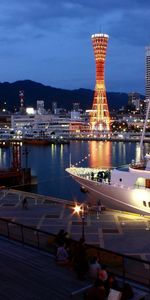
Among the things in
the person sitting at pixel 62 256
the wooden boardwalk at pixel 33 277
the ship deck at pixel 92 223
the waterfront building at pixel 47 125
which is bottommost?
the ship deck at pixel 92 223

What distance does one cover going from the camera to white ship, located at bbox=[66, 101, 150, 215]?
845 inches

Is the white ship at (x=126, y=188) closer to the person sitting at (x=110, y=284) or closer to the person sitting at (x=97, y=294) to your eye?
the person sitting at (x=110, y=284)

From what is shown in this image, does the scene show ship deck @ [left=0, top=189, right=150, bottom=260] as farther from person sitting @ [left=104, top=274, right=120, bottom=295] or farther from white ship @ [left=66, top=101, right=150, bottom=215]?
person sitting @ [left=104, top=274, right=120, bottom=295]

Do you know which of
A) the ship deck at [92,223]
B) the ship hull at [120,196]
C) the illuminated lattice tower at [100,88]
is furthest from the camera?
the illuminated lattice tower at [100,88]

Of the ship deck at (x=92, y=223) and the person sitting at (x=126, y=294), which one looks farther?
the ship deck at (x=92, y=223)

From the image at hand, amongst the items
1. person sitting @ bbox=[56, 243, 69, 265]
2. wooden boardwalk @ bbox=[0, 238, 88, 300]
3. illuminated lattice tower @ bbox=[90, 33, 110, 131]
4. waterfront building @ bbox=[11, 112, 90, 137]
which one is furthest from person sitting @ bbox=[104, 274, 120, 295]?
waterfront building @ bbox=[11, 112, 90, 137]

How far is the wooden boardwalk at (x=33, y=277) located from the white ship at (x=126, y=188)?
10.8m

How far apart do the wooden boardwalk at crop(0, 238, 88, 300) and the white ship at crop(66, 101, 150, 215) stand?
10.8 m

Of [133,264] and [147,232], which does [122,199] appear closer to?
[147,232]

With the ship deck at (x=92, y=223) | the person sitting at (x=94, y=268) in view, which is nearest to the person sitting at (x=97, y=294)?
the person sitting at (x=94, y=268)

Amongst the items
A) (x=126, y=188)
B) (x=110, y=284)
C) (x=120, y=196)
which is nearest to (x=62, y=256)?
(x=110, y=284)

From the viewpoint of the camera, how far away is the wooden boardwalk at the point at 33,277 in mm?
8641

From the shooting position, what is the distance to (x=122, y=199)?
22.8 m

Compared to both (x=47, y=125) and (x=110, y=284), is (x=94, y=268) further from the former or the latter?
(x=47, y=125)
